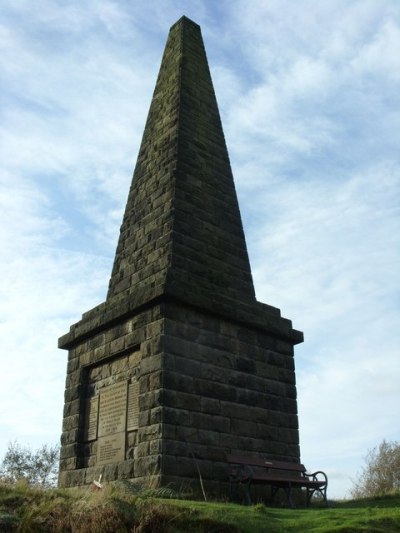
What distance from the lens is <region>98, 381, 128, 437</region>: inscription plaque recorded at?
9.84m

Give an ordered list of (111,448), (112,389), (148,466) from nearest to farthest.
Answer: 1. (148,466)
2. (111,448)
3. (112,389)

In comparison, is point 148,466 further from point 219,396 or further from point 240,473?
point 219,396

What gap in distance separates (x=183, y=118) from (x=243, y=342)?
15.3 ft

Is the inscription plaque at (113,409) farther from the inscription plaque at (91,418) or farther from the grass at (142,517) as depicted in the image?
the grass at (142,517)

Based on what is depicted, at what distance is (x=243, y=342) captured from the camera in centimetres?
1065

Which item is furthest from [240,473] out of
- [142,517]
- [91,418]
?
[142,517]

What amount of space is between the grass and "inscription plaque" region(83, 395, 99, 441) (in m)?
3.23

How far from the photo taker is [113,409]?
10117 mm

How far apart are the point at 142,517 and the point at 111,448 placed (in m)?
3.95

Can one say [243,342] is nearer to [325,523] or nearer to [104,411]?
[104,411]

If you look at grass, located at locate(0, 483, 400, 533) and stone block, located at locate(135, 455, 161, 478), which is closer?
grass, located at locate(0, 483, 400, 533)

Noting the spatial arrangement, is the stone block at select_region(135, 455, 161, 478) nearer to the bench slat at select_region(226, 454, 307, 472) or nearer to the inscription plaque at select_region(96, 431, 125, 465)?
the inscription plaque at select_region(96, 431, 125, 465)

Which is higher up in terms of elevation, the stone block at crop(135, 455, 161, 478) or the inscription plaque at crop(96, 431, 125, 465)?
the inscription plaque at crop(96, 431, 125, 465)

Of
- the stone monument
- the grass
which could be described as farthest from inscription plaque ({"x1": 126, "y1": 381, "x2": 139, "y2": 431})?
the grass
